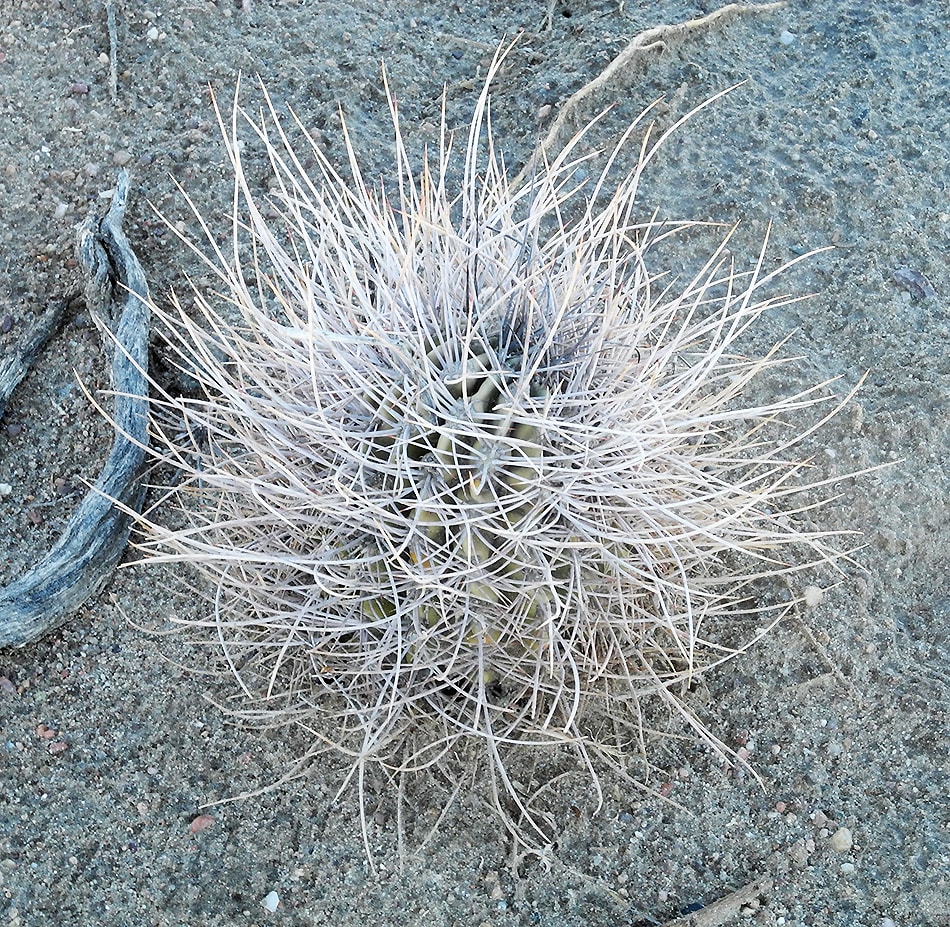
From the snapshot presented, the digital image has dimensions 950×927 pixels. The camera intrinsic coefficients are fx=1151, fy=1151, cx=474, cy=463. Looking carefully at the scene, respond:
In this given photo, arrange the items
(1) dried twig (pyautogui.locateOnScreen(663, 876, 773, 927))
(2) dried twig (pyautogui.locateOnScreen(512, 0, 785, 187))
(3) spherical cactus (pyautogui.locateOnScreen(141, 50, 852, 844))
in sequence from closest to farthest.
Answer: (3) spherical cactus (pyautogui.locateOnScreen(141, 50, 852, 844)), (1) dried twig (pyautogui.locateOnScreen(663, 876, 773, 927)), (2) dried twig (pyautogui.locateOnScreen(512, 0, 785, 187))

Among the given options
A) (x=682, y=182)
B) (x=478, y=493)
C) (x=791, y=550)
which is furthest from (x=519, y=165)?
(x=478, y=493)

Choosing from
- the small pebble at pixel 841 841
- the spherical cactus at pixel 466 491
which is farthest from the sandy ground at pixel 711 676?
the spherical cactus at pixel 466 491

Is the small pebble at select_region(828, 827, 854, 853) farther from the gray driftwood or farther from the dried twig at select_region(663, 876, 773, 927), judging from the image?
the gray driftwood

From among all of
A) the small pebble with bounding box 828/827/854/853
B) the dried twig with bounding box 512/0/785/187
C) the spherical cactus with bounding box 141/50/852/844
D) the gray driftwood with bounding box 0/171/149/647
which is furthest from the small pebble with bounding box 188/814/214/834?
the dried twig with bounding box 512/0/785/187

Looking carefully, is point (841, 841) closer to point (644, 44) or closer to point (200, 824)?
point (200, 824)

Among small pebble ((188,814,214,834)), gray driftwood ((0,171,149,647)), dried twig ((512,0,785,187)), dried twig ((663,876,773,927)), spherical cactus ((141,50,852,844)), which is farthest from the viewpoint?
dried twig ((512,0,785,187))

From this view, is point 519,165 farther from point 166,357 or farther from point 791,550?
point 791,550
